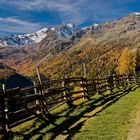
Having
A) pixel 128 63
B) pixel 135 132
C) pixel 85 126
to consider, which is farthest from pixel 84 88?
pixel 128 63

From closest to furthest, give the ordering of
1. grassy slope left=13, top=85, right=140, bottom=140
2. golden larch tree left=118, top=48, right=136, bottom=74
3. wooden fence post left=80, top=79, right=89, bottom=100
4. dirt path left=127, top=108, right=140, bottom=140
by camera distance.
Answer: dirt path left=127, top=108, right=140, bottom=140
grassy slope left=13, top=85, right=140, bottom=140
wooden fence post left=80, top=79, right=89, bottom=100
golden larch tree left=118, top=48, right=136, bottom=74

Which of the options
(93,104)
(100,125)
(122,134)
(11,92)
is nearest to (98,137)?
(122,134)

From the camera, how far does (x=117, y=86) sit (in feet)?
168

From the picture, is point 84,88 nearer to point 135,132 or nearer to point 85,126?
point 85,126

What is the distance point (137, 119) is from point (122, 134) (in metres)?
4.05

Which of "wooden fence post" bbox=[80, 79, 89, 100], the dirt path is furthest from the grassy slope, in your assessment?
"wooden fence post" bbox=[80, 79, 89, 100]

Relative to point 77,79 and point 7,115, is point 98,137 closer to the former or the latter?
point 7,115

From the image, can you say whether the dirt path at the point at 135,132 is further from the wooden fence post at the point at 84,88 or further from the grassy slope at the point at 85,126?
the wooden fence post at the point at 84,88

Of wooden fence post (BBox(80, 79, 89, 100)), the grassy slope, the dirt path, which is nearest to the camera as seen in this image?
the dirt path

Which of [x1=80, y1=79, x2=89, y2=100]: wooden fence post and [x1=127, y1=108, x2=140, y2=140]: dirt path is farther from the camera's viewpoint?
[x1=80, y1=79, x2=89, y2=100]: wooden fence post

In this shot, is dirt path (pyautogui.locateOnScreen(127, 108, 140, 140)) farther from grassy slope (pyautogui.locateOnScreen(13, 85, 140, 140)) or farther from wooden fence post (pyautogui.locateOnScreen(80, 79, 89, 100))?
wooden fence post (pyautogui.locateOnScreen(80, 79, 89, 100))

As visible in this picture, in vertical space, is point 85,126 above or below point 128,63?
below

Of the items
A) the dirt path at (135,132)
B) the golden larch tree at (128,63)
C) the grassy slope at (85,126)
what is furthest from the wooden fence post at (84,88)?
the golden larch tree at (128,63)

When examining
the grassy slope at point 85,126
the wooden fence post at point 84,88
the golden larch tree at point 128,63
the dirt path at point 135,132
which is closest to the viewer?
the dirt path at point 135,132
